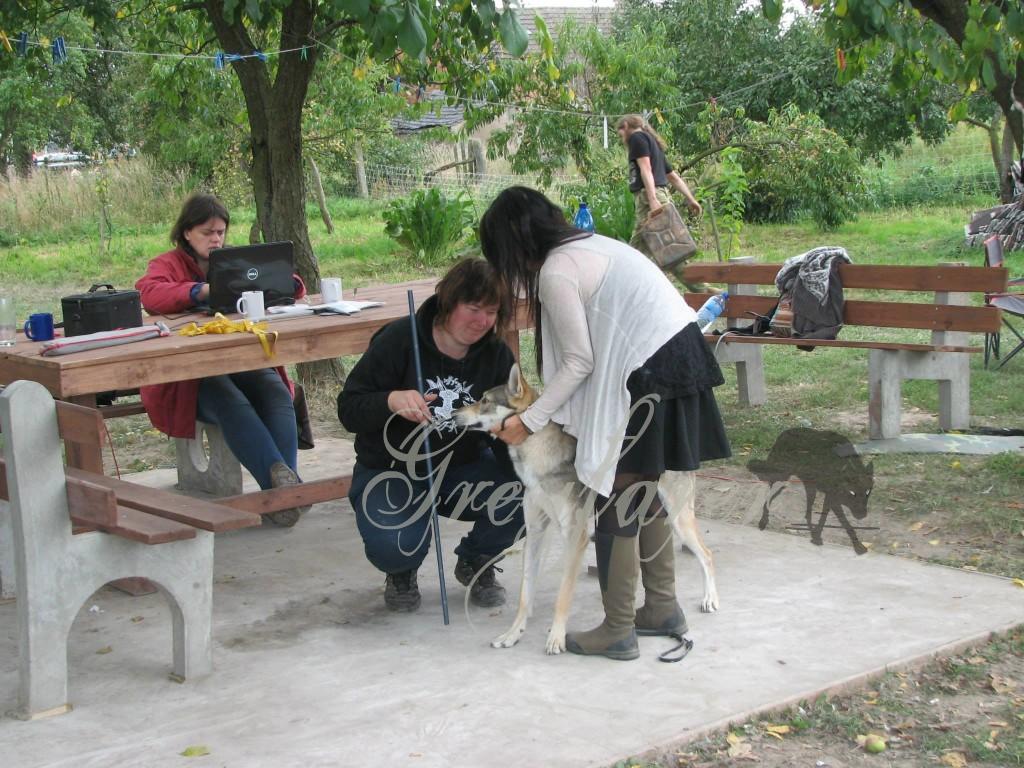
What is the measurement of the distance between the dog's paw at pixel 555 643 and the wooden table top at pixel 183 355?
1557 millimetres

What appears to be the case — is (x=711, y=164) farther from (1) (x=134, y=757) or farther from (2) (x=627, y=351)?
(1) (x=134, y=757)

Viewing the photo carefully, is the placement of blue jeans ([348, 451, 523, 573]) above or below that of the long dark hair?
below

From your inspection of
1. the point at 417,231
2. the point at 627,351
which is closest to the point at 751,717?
the point at 627,351

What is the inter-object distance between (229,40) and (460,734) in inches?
228

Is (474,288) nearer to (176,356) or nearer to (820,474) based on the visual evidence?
(176,356)

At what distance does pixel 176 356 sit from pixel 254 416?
1.06m

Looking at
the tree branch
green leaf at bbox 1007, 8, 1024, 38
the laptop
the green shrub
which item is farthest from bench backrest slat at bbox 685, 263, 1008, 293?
the tree branch

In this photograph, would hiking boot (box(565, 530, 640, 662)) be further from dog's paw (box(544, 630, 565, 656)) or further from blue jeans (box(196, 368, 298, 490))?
blue jeans (box(196, 368, 298, 490))

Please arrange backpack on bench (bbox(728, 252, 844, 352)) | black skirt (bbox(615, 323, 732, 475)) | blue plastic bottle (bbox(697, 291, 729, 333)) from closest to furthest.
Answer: black skirt (bbox(615, 323, 732, 475)), backpack on bench (bbox(728, 252, 844, 352)), blue plastic bottle (bbox(697, 291, 729, 333))

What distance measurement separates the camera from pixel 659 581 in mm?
4082

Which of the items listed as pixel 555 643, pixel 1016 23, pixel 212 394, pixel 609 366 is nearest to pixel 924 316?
pixel 1016 23

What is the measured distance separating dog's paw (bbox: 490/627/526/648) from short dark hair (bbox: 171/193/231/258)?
259 cm

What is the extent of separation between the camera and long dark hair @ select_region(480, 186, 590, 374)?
3.69 m

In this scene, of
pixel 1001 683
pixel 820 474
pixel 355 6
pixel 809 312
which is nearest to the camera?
pixel 1001 683
